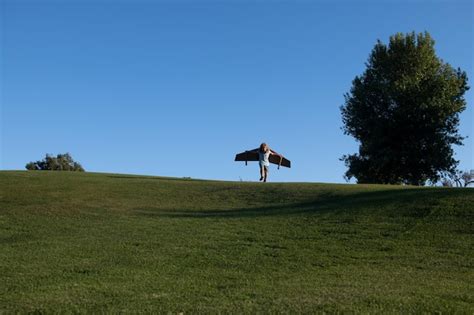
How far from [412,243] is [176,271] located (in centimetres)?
589

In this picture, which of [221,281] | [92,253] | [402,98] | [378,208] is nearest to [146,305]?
[221,281]

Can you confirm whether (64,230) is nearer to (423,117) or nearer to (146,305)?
(146,305)

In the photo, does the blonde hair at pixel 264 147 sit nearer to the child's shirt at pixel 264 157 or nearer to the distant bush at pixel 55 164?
the child's shirt at pixel 264 157

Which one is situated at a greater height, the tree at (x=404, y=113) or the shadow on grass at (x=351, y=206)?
the tree at (x=404, y=113)

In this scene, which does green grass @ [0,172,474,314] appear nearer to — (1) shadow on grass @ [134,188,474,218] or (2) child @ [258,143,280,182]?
(1) shadow on grass @ [134,188,474,218]

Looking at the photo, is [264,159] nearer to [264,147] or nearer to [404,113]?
[264,147]

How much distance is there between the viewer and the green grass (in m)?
7.79

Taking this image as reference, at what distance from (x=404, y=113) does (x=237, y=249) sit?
33207 millimetres

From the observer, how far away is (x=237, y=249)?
12312 millimetres

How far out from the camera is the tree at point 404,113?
1668 inches

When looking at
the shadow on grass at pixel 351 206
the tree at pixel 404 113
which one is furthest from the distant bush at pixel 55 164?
the shadow on grass at pixel 351 206

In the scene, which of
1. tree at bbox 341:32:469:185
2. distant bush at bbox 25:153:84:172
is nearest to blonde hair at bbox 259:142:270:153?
tree at bbox 341:32:469:185

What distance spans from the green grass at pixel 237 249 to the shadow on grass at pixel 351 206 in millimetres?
60

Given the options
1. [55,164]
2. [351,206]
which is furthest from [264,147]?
[55,164]
